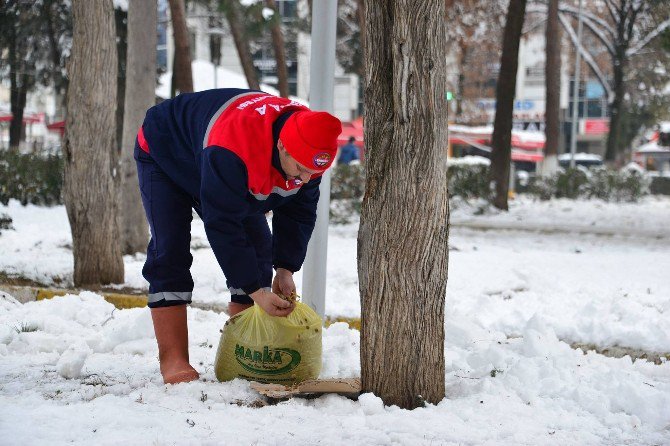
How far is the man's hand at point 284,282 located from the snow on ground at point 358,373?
492mm

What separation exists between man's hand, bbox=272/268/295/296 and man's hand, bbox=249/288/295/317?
31cm

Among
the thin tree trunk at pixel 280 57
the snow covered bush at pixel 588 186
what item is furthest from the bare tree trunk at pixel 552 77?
the thin tree trunk at pixel 280 57

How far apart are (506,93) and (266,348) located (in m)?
12.1

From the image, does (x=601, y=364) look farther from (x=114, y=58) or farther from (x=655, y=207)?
(x=655, y=207)

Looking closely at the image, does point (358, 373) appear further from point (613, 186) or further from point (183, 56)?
point (613, 186)

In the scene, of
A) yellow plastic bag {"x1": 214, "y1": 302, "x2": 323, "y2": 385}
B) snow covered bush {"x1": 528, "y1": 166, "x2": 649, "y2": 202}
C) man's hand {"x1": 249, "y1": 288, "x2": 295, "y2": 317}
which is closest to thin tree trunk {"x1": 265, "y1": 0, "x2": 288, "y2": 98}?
snow covered bush {"x1": 528, "y1": 166, "x2": 649, "y2": 202}

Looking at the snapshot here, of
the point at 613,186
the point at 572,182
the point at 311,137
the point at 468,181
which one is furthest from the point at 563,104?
the point at 311,137

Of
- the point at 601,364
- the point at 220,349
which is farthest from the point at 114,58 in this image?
the point at 601,364

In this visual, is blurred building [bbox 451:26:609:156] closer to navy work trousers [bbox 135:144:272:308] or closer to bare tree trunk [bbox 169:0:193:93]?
bare tree trunk [bbox 169:0:193:93]

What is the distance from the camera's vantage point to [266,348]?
3.87 meters

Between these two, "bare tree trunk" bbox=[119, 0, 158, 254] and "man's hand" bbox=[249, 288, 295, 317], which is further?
"bare tree trunk" bbox=[119, 0, 158, 254]

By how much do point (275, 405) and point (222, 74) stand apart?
20868mm

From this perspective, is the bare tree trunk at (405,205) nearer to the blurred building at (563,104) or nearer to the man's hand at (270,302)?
the man's hand at (270,302)

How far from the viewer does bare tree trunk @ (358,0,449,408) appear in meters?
3.44
